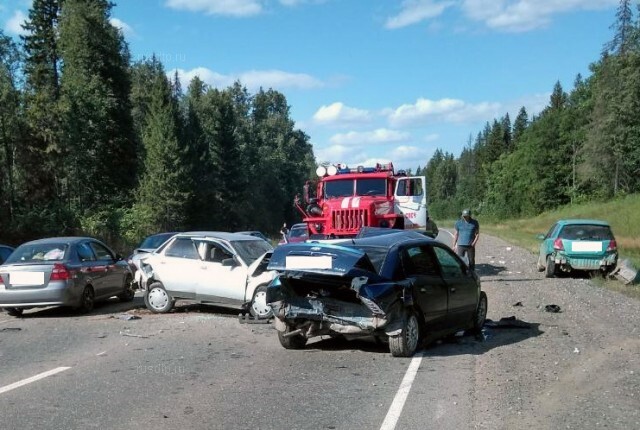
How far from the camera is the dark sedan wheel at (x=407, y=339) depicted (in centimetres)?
845

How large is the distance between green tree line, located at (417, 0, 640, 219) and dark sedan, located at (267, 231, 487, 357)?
Result: 67808 mm

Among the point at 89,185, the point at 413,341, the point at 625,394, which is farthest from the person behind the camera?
the point at 89,185

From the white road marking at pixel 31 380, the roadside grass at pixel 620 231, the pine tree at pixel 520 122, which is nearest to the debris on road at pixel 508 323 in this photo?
the roadside grass at pixel 620 231

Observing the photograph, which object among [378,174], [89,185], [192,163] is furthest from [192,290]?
[192,163]

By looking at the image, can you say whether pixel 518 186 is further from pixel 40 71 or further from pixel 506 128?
pixel 40 71

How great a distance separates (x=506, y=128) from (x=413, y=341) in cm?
16140

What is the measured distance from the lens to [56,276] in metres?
12.7

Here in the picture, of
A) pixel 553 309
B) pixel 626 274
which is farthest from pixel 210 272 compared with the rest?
pixel 626 274

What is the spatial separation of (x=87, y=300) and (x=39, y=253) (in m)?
1.33

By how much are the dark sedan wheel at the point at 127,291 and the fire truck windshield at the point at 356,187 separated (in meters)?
5.91

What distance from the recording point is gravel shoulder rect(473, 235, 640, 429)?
6.01 meters

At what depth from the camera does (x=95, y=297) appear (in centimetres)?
1383

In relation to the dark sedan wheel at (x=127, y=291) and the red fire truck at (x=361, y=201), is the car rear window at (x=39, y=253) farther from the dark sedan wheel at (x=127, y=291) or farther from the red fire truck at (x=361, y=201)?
the red fire truck at (x=361, y=201)

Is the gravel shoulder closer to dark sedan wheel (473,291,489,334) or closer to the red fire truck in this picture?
dark sedan wheel (473,291,489,334)
